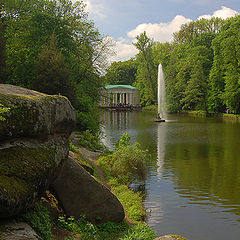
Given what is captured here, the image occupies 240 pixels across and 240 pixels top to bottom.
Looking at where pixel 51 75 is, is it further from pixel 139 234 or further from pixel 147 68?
pixel 147 68

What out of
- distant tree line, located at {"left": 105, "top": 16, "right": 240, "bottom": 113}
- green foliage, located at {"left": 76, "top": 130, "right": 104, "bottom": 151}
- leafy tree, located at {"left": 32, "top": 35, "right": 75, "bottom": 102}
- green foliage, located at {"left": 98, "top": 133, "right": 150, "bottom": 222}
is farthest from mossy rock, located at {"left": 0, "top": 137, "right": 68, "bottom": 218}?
distant tree line, located at {"left": 105, "top": 16, "right": 240, "bottom": 113}

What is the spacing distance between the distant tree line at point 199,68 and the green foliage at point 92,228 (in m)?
20.8

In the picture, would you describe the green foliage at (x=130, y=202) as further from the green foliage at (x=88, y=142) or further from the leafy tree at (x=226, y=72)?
the leafy tree at (x=226, y=72)

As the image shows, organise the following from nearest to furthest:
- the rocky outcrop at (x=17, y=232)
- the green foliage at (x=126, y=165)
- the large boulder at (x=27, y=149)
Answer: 1. the rocky outcrop at (x=17, y=232)
2. the large boulder at (x=27, y=149)
3. the green foliage at (x=126, y=165)

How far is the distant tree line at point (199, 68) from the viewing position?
4625 cm

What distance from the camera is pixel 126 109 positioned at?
77750 mm

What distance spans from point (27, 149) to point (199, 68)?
2103 inches

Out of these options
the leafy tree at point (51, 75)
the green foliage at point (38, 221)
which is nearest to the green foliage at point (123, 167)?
the green foliage at point (38, 221)

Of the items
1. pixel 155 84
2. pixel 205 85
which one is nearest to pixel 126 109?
pixel 155 84

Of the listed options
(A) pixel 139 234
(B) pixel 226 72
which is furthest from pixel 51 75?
(B) pixel 226 72

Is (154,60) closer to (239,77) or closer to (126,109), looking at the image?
(126,109)

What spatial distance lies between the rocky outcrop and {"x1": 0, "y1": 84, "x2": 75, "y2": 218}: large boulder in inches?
7.1

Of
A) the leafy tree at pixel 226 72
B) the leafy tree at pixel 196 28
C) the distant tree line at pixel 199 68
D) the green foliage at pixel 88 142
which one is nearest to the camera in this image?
the green foliage at pixel 88 142

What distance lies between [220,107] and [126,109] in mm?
29743
